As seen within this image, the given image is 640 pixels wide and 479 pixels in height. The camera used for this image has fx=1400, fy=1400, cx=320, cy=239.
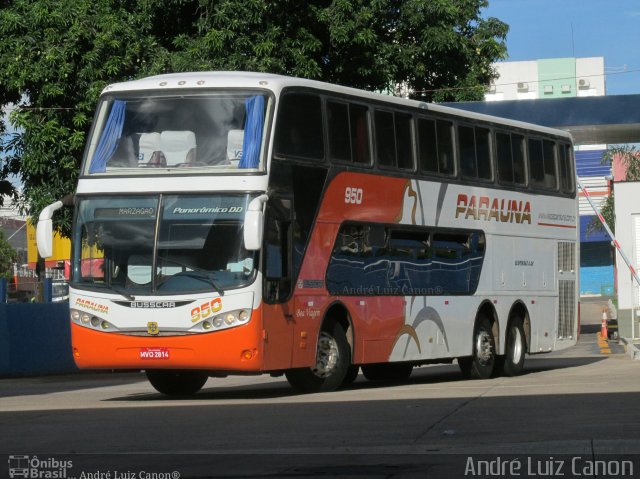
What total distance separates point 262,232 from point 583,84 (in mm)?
124187

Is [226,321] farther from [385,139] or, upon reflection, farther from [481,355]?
[481,355]

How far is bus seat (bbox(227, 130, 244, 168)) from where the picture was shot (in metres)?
16.8

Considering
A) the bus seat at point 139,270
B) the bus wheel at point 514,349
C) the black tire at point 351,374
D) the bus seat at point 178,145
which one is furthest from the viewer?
the bus wheel at point 514,349

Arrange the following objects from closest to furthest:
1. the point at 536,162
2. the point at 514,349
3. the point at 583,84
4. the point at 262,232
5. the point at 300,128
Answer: the point at 262,232 → the point at 300,128 → the point at 514,349 → the point at 536,162 → the point at 583,84

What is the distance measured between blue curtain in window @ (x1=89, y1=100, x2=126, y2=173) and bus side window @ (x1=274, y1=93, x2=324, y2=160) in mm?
2018

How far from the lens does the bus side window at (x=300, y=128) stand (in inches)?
674

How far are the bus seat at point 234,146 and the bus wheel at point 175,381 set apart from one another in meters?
3.15

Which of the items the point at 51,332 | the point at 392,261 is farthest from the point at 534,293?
the point at 51,332

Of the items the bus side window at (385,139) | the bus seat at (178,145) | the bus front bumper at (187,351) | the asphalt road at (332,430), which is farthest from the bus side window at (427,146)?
the bus front bumper at (187,351)

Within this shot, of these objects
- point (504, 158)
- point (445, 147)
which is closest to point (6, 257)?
point (504, 158)

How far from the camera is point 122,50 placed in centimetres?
2942

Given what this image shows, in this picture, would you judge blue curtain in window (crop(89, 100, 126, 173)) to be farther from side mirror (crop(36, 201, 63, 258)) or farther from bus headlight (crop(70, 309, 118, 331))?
bus headlight (crop(70, 309, 118, 331))

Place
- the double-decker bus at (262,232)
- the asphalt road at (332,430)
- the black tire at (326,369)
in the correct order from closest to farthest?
the asphalt road at (332,430)
the double-decker bus at (262,232)
the black tire at (326,369)
